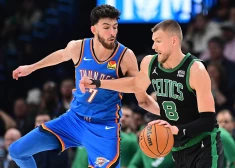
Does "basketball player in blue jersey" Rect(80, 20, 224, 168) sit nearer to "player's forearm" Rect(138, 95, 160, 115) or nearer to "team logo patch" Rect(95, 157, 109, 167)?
"player's forearm" Rect(138, 95, 160, 115)

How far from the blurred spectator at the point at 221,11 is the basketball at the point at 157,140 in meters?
6.60

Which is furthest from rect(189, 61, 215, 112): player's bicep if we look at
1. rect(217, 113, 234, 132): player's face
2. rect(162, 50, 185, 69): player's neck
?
rect(217, 113, 234, 132): player's face

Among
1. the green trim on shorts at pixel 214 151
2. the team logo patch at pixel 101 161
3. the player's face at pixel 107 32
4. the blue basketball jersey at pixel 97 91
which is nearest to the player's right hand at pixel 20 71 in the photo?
the blue basketball jersey at pixel 97 91

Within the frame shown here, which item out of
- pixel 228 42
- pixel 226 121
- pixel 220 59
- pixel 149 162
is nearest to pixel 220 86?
pixel 220 59

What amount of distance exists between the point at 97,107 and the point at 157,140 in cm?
125

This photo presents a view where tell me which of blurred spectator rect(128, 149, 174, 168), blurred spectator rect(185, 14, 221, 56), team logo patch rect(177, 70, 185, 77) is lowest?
blurred spectator rect(128, 149, 174, 168)

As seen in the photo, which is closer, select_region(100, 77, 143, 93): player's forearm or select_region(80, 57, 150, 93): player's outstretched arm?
select_region(80, 57, 150, 93): player's outstretched arm

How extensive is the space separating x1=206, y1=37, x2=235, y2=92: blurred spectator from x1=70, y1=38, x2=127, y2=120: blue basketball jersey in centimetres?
421

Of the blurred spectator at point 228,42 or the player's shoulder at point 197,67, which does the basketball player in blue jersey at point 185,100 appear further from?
the blurred spectator at point 228,42

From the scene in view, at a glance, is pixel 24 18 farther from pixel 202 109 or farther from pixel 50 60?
pixel 202 109

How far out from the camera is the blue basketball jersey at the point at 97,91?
21.0 feet

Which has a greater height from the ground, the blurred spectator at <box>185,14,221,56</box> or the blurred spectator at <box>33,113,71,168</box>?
the blurred spectator at <box>185,14,221,56</box>

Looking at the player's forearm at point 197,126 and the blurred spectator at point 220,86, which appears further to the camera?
the blurred spectator at point 220,86

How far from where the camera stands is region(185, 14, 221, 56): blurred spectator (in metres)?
11.3
